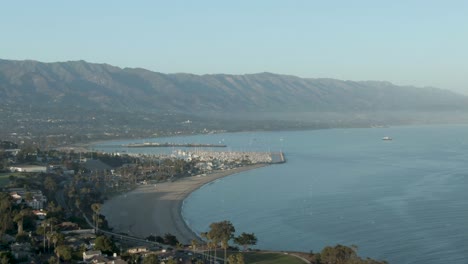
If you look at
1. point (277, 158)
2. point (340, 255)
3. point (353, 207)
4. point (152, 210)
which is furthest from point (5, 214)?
point (277, 158)

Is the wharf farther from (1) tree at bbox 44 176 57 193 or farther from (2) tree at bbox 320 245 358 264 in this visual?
(2) tree at bbox 320 245 358 264

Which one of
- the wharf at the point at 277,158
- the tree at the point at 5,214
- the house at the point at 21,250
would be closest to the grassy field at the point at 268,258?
the house at the point at 21,250

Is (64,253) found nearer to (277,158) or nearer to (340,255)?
(340,255)

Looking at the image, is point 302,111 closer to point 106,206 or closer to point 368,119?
point 368,119

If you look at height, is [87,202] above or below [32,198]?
below

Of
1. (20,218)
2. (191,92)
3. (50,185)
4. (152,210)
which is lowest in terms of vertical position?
(152,210)

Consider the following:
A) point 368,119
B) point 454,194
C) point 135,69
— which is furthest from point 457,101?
point 454,194
